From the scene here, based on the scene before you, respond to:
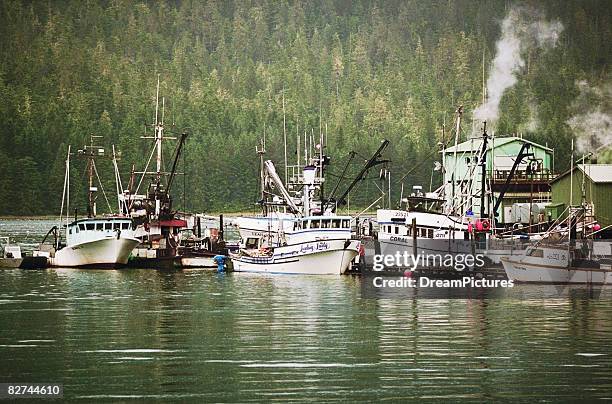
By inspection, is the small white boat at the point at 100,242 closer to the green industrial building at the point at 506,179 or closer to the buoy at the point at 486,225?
the green industrial building at the point at 506,179

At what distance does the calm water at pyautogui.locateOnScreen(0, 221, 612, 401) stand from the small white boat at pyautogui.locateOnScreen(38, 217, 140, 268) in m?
26.8

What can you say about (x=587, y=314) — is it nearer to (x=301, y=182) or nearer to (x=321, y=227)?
(x=321, y=227)

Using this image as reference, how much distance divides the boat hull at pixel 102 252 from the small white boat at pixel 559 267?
3870cm

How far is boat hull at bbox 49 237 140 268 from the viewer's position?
104312mm

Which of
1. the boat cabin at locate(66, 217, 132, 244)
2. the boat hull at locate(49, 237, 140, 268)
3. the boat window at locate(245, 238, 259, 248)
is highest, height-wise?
the boat cabin at locate(66, 217, 132, 244)

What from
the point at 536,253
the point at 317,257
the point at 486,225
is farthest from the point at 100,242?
the point at 536,253

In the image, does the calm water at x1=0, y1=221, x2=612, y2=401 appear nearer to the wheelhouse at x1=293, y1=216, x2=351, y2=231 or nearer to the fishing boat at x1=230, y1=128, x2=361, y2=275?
the fishing boat at x1=230, y1=128, x2=361, y2=275

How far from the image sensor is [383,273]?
9238cm

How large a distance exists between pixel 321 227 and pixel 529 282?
21382 mm

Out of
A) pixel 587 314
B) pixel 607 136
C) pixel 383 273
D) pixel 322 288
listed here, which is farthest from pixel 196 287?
pixel 607 136

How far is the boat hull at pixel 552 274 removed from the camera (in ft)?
239

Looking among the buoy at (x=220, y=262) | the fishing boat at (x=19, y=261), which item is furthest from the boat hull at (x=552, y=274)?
the fishing boat at (x=19, y=261)

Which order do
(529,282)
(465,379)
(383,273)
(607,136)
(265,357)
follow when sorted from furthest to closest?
1. (607,136)
2. (383,273)
3. (529,282)
4. (265,357)
5. (465,379)

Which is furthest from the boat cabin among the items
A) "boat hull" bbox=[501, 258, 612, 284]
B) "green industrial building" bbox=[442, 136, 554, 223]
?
"boat hull" bbox=[501, 258, 612, 284]
